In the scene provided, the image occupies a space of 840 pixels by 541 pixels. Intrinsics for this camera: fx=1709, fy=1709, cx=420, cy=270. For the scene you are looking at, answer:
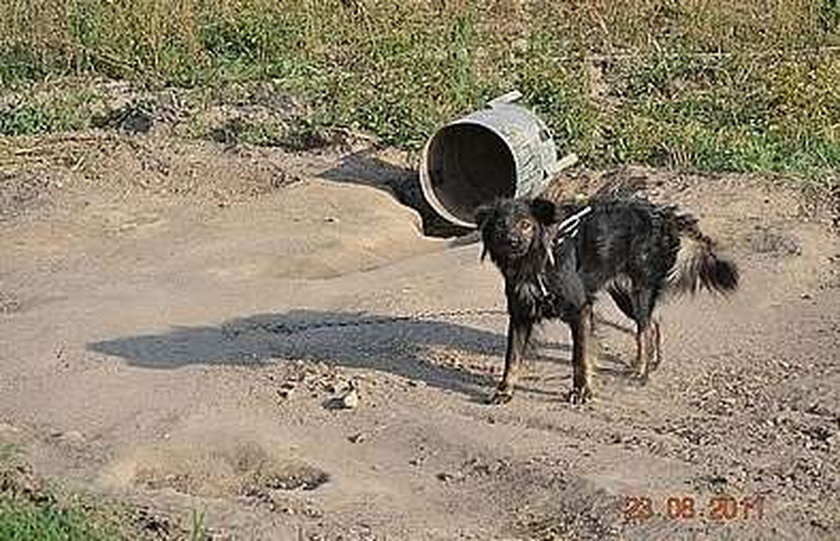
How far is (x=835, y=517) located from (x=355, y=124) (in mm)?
7440

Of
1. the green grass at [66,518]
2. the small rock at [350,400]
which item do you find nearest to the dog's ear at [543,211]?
the small rock at [350,400]

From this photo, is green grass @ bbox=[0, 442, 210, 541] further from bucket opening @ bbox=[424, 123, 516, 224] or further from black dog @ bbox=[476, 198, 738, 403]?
bucket opening @ bbox=[424, 123, 516, 224]

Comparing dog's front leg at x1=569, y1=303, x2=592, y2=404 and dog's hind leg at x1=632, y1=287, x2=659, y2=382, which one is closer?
dog's front leg at x1=569, y1=303, x2=592, y2=404

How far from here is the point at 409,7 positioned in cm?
1603

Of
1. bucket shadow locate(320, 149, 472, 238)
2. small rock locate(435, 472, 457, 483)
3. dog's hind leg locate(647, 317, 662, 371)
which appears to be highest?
dog's hind leg locate(647, 317, 662, 371)

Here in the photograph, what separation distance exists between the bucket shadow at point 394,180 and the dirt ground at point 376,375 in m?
0.06

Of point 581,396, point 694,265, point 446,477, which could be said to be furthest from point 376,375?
point 694,265

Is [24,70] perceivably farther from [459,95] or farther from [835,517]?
[835,517]

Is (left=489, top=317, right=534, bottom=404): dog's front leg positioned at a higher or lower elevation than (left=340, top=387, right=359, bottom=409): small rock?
higher

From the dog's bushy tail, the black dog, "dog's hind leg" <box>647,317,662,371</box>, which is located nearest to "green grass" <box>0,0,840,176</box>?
the dog's bushy tail

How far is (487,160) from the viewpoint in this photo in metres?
12.6

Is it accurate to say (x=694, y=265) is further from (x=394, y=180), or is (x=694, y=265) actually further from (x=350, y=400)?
(x=394, y=180)

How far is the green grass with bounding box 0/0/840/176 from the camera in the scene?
12.7 meters

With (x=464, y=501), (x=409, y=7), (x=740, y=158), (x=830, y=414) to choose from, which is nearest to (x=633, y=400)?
(x=830, y=414)
